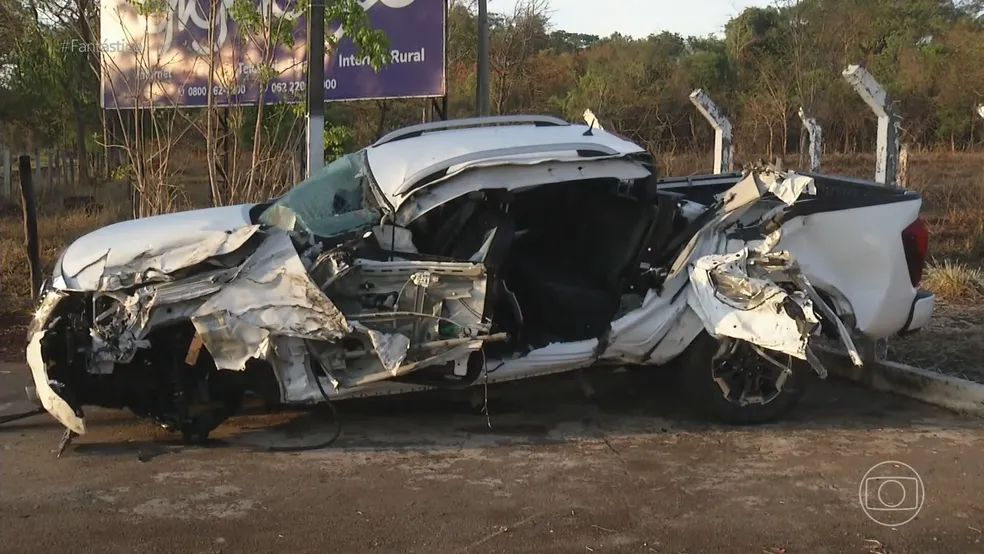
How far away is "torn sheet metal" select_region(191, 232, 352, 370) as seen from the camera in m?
4.87

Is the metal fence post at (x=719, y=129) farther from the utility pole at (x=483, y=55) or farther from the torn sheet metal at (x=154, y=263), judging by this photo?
the torn sheet metal at (x=154, y=263)

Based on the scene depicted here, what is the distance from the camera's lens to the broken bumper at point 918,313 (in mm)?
5855

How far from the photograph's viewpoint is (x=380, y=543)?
3.95 m

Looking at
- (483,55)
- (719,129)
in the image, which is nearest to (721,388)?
(719,129)

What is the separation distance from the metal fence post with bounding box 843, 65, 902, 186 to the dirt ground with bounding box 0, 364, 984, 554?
2.68 m

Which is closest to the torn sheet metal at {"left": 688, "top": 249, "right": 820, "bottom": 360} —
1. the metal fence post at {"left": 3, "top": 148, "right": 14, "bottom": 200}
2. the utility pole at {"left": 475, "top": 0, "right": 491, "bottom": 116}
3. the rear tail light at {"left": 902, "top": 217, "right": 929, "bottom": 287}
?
the rear tail light at {"left": 902, "top": 217, "right": 929, "bottom": 287}

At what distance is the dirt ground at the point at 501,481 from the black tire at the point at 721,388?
0.35 feet

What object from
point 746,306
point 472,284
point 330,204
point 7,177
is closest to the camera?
point 472,284

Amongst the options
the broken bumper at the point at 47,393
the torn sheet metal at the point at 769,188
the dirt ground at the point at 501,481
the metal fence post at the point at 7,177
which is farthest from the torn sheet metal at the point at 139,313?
the metal fence post at the point at 7,177

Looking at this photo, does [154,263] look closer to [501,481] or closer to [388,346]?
[388,346]

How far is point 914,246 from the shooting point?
18.9 ft

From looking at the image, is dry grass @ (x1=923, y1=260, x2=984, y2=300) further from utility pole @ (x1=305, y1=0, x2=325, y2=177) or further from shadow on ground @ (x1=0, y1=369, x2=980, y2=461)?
utility pole @ (x1=305, y1=0, x2=325, y2=177)

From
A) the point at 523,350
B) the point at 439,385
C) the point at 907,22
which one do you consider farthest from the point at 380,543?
the point at 907,22

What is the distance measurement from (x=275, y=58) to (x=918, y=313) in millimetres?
8431
